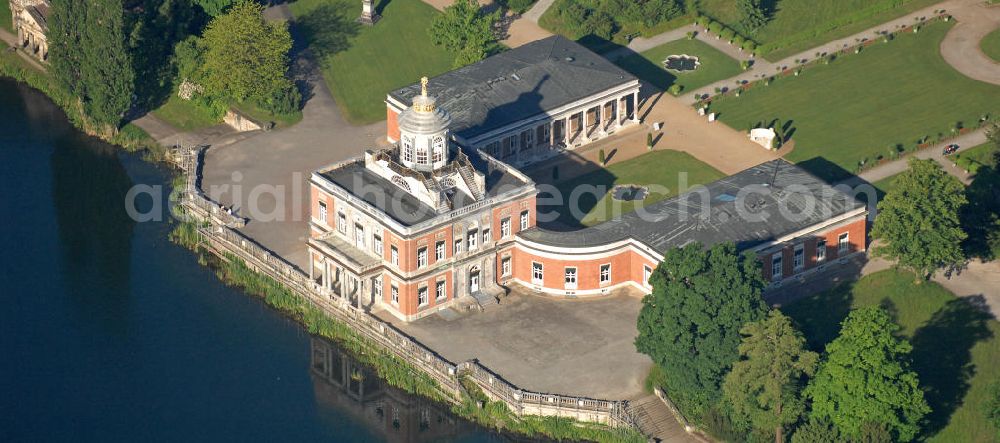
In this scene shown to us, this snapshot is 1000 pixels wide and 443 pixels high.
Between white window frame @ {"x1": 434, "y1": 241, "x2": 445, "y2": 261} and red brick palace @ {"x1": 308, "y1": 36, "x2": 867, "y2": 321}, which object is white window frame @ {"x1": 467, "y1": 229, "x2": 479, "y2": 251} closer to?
red brick palace @ {"x1": 308, "y1": 36, "x2": 867, "y2": 321}

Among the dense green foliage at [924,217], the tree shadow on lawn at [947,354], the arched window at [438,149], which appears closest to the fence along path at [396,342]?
the arched window at [438,149]

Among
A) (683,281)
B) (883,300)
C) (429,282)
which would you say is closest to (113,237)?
(429,282)

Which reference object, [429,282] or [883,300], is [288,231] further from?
[883,300]

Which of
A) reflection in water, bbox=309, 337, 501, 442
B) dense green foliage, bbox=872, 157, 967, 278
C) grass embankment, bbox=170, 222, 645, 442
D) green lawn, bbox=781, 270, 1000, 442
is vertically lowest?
reflection in water, bbox=309, 337, 501, 442

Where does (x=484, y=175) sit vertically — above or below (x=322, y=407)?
above

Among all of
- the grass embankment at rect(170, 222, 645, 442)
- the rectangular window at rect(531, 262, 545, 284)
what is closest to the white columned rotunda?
the rectangular window at rect(531, 262, 545, 284)

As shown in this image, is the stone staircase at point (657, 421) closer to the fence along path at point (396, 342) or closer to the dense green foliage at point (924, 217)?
the fence along path at point (396, 342)

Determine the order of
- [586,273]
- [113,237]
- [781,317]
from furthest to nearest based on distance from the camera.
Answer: [113,237], [586,273], [781,317]
